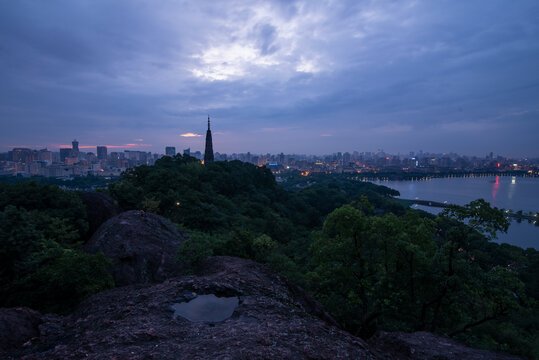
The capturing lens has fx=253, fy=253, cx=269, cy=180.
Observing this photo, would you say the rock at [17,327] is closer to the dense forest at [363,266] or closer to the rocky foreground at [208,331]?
the rocky foreground at [208,331]

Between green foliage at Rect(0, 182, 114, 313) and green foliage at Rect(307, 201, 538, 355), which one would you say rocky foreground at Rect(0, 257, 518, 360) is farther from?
green foliage at Rect(307, 201, 538, 355)

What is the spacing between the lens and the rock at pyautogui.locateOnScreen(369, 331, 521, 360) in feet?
12.8

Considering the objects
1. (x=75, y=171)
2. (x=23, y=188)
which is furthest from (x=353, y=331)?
(x=75, y=171)

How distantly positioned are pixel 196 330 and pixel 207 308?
0.65m

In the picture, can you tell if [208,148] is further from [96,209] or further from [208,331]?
[208,331]

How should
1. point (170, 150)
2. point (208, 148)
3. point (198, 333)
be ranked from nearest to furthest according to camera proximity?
point (198, 333), point (208, 148), point (170, 150)

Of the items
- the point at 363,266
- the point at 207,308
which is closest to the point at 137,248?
the point at 207,308

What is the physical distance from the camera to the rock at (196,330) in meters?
2.97

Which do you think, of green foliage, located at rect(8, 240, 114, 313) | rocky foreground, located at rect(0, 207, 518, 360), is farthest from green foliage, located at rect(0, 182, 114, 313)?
rocky foreground, located at rect(0, 207, 518, 360)

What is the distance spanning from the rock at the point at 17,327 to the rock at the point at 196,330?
0.43 metres

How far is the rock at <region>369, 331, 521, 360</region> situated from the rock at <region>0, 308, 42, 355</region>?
5.24 metres

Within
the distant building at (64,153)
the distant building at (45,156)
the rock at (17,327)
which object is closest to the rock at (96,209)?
the rock at (17,327)

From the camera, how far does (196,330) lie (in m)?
3.46

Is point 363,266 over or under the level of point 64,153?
under
